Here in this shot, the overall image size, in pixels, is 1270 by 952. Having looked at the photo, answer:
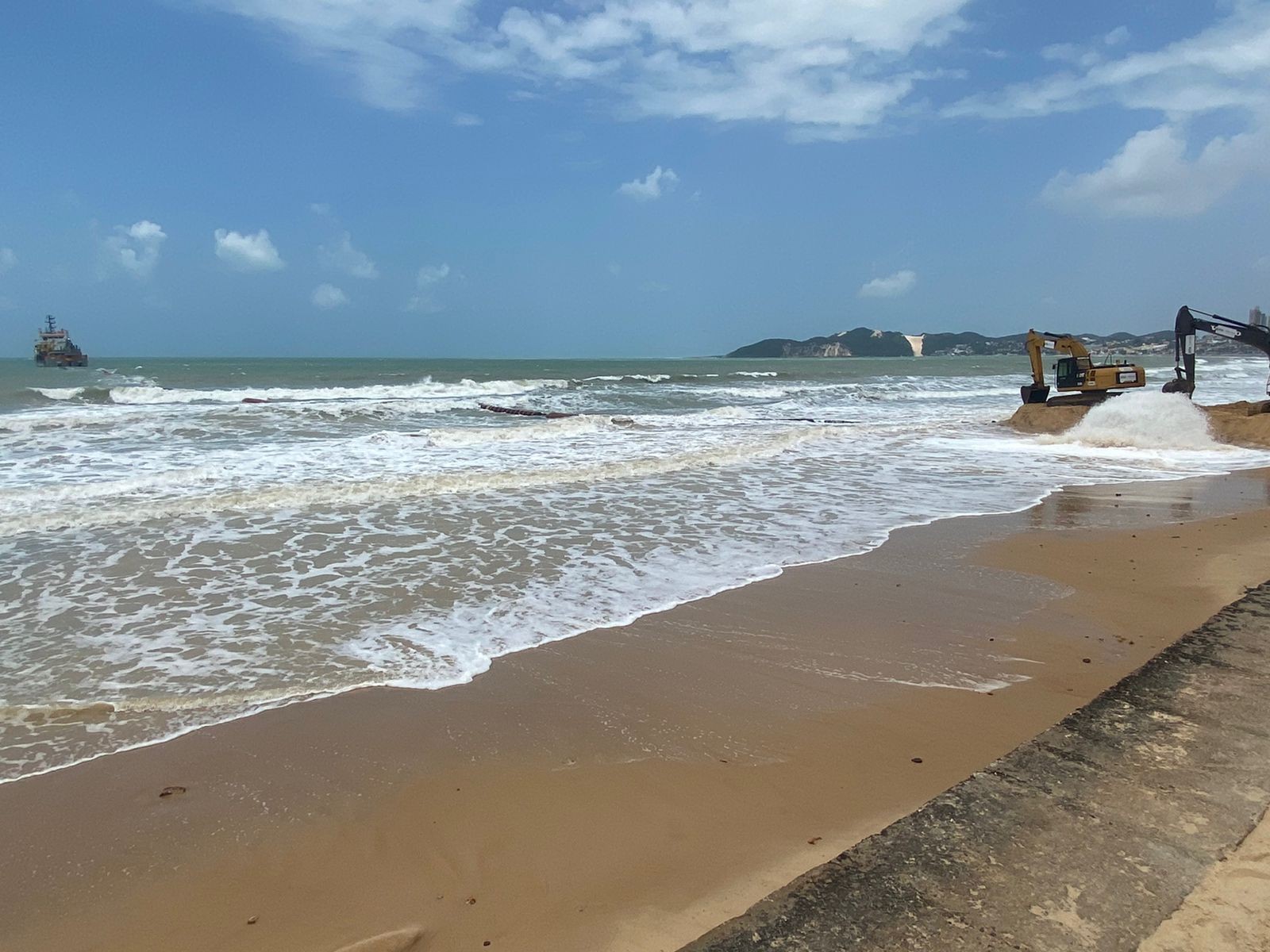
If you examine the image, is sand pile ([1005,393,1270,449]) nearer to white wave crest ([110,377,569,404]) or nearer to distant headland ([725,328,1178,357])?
white wave crest ([110,377,569,404])

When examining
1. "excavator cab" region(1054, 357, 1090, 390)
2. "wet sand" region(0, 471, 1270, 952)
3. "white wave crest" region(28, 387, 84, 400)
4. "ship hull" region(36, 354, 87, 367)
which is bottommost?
"wet sand" region(0, 471, 1270, 952)

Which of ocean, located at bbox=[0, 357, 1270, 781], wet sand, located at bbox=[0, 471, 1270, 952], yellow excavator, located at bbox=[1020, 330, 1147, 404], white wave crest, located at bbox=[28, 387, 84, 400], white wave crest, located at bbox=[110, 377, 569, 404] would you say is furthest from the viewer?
white wave crest, located at bbox=[110, 377, 569, 404]

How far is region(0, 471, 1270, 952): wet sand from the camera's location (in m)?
2.68


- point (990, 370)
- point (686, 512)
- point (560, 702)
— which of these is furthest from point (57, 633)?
point (990, 370)

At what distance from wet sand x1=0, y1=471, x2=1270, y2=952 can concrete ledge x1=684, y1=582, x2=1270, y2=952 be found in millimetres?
413

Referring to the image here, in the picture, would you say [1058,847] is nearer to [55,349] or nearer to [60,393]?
[60,393]

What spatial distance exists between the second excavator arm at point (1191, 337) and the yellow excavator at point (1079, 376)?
91 cm

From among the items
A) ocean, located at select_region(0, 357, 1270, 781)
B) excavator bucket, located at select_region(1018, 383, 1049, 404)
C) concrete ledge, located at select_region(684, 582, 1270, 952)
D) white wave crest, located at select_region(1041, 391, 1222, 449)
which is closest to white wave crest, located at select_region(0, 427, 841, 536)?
ocean, located at select_region(0, 357, 1270, 781)

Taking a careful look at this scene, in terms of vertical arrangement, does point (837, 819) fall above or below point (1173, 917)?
below

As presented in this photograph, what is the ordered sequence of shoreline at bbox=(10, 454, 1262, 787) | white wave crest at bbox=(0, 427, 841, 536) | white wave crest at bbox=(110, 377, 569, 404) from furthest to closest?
white wave crest at bbox=(110, 377, 569, 404) → white wave crest at bbox=(0, 427, 841, 536) → shoreline at bbox=(10, 454, 1262, 787)

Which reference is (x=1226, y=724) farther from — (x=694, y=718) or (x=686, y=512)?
(x=686, y=512)

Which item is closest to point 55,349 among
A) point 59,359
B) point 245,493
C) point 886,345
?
point 59,359

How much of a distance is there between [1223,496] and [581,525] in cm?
890

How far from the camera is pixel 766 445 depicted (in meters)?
16.2
